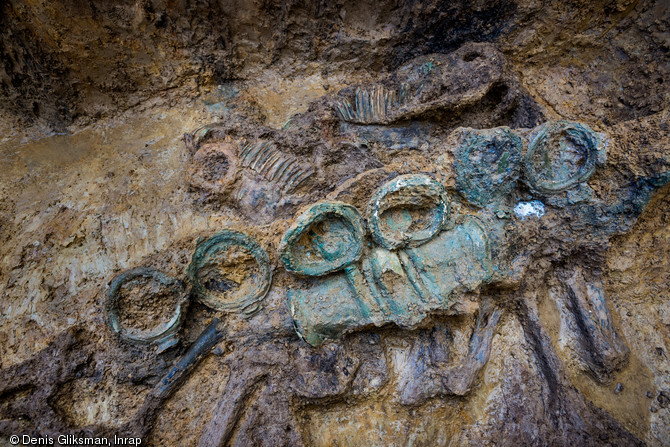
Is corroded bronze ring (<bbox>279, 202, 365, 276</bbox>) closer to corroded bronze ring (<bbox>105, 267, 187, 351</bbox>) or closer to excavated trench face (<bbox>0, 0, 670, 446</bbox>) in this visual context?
excavated trench face (<bbox>0, 0, 670, 446</bbox>)

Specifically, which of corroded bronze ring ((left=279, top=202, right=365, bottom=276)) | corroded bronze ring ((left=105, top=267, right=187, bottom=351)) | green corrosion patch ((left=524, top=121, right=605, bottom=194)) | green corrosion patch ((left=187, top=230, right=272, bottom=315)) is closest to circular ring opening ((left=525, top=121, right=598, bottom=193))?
green corrosion patch ((left=524, top=121, right=605, bottom=194))

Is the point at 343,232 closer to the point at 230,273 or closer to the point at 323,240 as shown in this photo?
the point at 323,240

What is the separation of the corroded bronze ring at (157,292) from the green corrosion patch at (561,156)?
6.42ft

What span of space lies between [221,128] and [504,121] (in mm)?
1730

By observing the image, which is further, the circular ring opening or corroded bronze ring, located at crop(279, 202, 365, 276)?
the circular ring opening

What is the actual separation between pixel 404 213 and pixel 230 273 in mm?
986

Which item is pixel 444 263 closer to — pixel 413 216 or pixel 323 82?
pixel 413 216

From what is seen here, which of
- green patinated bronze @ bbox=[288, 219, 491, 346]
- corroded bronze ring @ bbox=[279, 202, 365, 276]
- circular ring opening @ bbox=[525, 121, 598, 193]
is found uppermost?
circular ring opening @ bbox=[525, 121, 598, 193]

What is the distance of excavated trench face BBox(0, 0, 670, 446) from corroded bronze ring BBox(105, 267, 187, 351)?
0.01 m

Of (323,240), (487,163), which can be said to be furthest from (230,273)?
(487,163)

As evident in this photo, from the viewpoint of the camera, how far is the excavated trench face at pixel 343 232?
2.11 metres

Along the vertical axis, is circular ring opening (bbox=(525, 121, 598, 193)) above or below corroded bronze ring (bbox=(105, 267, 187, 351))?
above

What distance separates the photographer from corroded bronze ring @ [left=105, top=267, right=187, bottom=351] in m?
2.03

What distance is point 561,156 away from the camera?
2258mm
